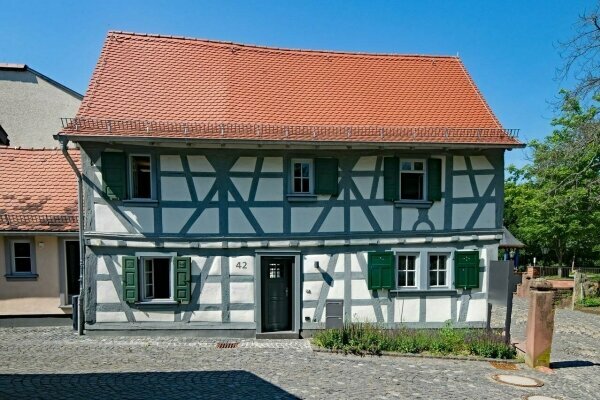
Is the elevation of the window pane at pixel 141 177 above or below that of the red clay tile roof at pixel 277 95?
below

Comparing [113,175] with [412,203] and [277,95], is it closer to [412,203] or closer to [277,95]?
[277,95]

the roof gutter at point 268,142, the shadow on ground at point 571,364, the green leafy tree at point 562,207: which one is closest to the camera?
the shadow on ground at point 571,364

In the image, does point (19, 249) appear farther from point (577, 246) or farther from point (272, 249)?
point (577, 246)

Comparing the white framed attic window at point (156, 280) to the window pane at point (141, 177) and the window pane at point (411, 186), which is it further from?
the window pane at point (411, 186)

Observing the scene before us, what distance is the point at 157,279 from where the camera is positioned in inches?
404

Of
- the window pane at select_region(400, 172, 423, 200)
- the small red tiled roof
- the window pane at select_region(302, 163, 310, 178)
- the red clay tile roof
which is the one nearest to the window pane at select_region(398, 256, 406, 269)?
the window pane at select_region(400, 172, 423, 200)

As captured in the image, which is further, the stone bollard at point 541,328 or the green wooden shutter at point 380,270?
the green wooden shutter at point 380,270

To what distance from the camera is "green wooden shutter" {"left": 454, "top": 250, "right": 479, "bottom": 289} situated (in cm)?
1066

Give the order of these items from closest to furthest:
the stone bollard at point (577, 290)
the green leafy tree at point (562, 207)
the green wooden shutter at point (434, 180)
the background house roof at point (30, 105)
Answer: the green wooden shutter at point (434, 180), the stone bollard at point (577, 290), the background house roof at point (30, 105), the green leafy tree at point (562, 207)

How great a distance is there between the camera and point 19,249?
1084 centimetres

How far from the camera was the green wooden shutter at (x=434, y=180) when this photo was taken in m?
10.5

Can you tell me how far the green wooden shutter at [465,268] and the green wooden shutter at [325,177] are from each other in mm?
3951

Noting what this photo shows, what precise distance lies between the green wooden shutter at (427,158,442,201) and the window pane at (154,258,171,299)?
736 cm

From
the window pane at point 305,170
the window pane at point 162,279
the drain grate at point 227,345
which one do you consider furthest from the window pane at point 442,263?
the window pane at point 162,279
